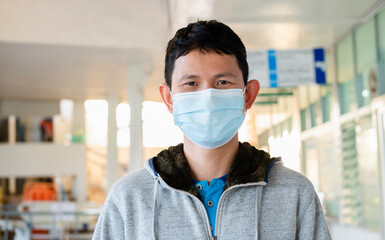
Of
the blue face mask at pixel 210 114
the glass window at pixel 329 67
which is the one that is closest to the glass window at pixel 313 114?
the glass window at pixel 329 67

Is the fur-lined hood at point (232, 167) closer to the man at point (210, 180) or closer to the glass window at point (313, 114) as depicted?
the man at point (210, 180)

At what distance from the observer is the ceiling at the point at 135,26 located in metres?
7.06

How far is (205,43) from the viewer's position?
5.20ft

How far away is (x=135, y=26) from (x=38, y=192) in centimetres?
658

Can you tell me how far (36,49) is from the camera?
859 cm

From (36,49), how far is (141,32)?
177 centimetres

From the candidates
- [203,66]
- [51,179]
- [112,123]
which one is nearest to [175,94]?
[203,66]

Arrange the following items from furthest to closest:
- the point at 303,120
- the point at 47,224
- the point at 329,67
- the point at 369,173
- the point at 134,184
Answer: the point at 303,120
the point at 47,224
the point at 329,67
the point at 369,173
the point at 134,184

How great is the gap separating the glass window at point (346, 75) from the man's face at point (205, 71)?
6.79 m

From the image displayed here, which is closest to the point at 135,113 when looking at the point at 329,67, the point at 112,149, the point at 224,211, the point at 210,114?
the point at 112,149

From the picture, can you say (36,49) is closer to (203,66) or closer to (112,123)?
(112,123)

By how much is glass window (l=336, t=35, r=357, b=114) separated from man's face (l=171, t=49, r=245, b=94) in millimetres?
6787

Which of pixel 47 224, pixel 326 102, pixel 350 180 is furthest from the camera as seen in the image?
pixel 47 224

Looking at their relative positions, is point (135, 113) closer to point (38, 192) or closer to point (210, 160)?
point (38, 192)
